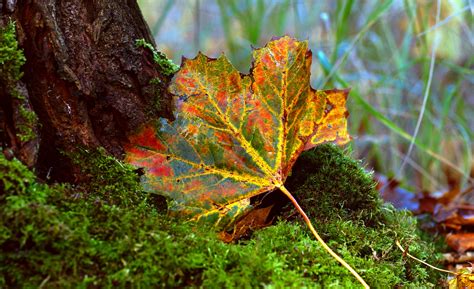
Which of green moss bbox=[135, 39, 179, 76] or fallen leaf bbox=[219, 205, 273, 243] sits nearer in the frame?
fallen leaf bbox=[219, 205, 273, 243]

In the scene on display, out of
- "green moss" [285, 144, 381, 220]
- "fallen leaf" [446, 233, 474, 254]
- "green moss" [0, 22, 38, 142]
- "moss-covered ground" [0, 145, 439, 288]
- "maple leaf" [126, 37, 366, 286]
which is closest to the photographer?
"moss-covered ground" [0, 145, 439, 288]

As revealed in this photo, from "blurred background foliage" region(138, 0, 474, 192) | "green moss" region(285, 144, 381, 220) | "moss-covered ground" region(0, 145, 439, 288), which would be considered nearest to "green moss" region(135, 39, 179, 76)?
"moss-covered ground" region(0, 145, 439, 288)

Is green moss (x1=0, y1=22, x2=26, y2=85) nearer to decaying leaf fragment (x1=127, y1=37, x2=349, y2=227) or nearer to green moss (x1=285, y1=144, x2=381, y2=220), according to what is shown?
decaying leaf fragment (x1=127, y1=37, x2=349, y2=227)

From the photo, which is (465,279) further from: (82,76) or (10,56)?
(10,56)

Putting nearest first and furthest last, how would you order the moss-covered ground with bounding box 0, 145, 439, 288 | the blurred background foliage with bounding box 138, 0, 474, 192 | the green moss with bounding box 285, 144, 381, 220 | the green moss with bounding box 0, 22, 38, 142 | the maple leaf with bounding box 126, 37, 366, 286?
the moss-covered ground with bounding box 0, 145, 439, 288, the green moss with bounding box 0, 22, 38, 142, the maple leaf with bounding box 126, 37, 366, 286, the green moss with bounding box 285, 144, 381, 220, the blurred background foliage with bounding box 138, 0, 474, 192

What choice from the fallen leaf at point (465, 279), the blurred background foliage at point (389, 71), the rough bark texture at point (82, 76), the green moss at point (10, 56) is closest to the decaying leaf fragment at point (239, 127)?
the rough bark texture at point (82, 76)

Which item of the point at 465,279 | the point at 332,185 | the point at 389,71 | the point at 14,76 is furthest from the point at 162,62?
the point at 389,71
